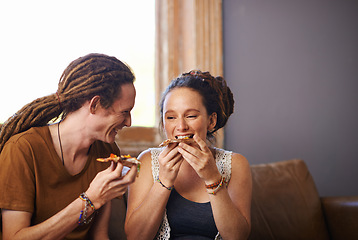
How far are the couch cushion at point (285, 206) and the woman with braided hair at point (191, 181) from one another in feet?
2.43

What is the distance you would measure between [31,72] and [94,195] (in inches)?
69.0

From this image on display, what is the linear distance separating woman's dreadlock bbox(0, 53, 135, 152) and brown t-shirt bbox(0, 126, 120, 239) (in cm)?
6

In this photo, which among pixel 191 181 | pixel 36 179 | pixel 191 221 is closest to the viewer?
pixel 36 179

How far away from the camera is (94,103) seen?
163 cm

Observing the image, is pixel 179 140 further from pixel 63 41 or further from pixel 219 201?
pixel 63 41

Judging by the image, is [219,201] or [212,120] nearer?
[219,201]

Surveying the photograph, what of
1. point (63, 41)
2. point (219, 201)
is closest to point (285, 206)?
point (219, 201)

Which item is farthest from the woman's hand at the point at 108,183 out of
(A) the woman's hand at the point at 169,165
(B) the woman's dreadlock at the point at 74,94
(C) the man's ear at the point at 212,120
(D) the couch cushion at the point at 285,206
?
(D) the couch cushion at the point at 285,206

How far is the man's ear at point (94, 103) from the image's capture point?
5.31 ft

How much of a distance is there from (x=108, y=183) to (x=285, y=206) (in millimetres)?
1662

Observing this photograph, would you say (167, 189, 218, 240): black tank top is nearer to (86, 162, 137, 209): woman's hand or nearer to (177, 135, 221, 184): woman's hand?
(177, 135, 221, 184): woman's hand

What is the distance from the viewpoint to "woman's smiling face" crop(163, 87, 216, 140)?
184 cm

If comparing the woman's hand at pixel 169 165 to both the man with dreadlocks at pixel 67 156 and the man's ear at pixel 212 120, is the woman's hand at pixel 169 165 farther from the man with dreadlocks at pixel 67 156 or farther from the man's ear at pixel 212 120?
the man's ear at pixel 212 120

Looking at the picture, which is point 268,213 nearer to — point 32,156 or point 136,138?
point 136,138
